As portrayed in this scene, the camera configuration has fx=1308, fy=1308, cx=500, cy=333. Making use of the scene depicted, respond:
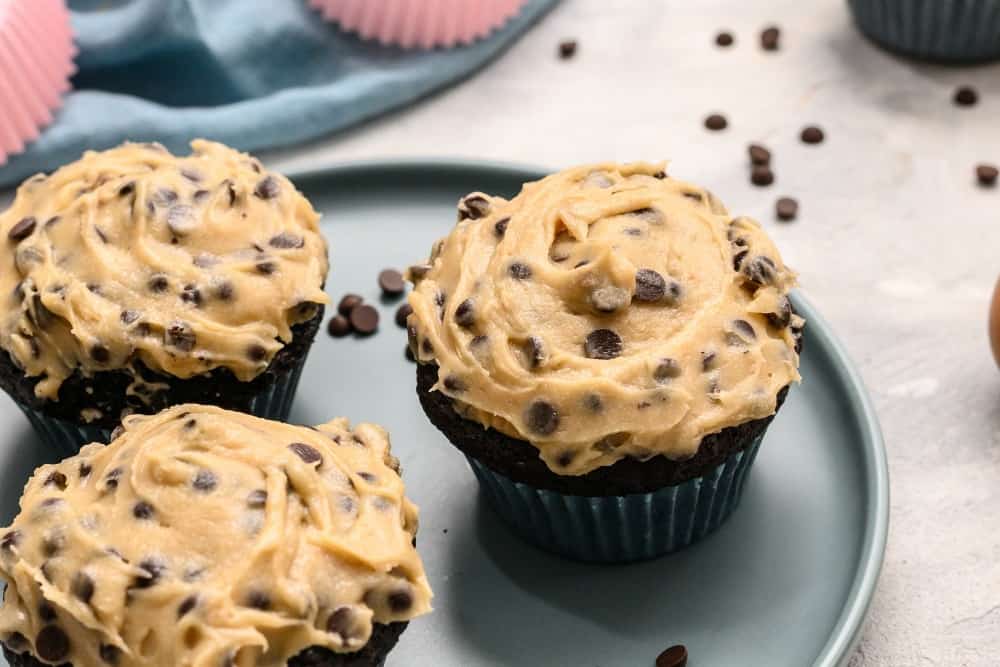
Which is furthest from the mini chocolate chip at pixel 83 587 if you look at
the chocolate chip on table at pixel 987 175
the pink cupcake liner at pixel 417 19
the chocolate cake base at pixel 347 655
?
the chocolate chip on table at pixel 987 175

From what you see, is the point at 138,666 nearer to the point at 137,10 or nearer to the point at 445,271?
the point at 445,271

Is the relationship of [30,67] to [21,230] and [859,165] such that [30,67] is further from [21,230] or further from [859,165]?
[859,165]

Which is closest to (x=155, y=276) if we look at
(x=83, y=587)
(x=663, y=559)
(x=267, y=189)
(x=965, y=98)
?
(x=267, y=189)

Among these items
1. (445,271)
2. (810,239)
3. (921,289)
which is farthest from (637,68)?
(445,271)

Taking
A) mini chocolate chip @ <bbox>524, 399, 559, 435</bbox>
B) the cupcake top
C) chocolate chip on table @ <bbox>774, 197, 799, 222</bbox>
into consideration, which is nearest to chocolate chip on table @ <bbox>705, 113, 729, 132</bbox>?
chocolate chip on table @ <bbox>774, 197, 799, 222</bbox>

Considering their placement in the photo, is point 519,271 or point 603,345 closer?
point 603,345
